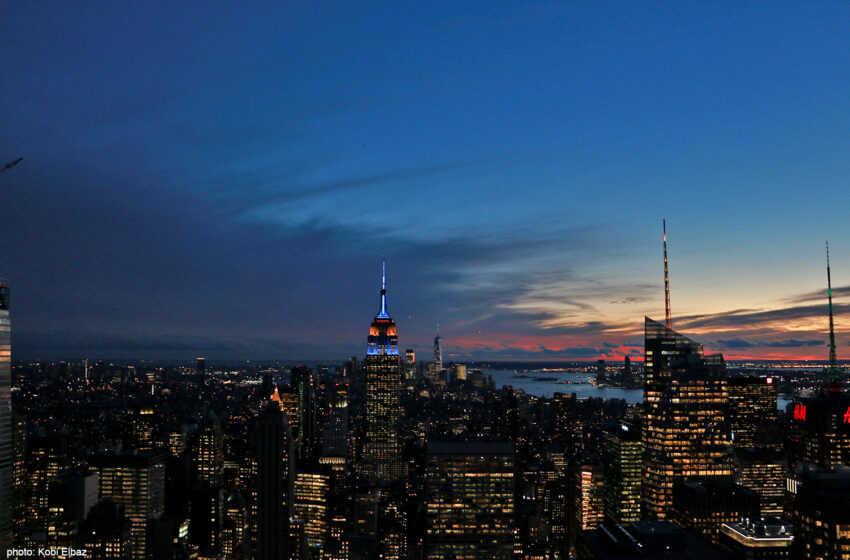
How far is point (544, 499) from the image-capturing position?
7175 cm

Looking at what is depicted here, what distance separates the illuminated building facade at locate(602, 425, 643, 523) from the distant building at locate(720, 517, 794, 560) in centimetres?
2369

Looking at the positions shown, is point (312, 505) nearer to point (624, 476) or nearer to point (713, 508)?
point (624, 476)

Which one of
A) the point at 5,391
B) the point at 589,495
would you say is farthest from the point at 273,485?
the point at 5,391

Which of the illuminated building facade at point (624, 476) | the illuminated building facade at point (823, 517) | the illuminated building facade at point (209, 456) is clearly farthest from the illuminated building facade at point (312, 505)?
the illuminated building facade at point (823, 517)

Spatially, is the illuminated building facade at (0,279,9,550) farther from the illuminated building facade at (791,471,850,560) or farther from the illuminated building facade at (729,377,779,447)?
the illuminated building facade at (729,377,779,447)

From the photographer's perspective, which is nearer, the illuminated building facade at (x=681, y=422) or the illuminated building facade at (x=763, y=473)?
the illuminated building facade at (x=681, y=422)

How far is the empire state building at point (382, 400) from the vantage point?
91.9 meters

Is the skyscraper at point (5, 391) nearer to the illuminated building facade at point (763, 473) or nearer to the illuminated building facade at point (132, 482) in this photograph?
the illuminated building facade at point (132, 482)

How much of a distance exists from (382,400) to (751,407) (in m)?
52.7

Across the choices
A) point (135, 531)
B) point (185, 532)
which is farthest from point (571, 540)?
point (135, 531)

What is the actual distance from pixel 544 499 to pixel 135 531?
126 ft

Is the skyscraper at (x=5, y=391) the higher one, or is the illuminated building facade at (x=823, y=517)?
the skyscraper at (x=5, y=391)

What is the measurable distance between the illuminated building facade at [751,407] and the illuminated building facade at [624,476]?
25.9 m

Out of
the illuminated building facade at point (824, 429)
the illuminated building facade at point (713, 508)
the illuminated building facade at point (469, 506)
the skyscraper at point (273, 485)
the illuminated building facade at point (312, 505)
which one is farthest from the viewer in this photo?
the illuminated building facade at point (824, 429)
